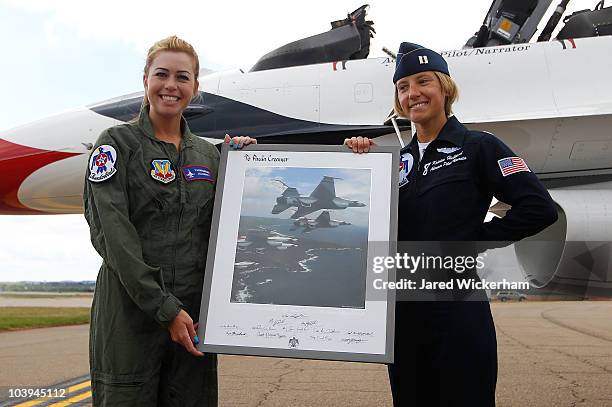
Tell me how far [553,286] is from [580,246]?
433 millimetres

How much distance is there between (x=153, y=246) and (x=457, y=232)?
126 centimetres

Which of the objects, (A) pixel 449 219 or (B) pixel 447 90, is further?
(B) pixel 447 90

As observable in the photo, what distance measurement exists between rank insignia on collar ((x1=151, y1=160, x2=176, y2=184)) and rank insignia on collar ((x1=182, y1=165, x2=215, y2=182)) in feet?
0.21

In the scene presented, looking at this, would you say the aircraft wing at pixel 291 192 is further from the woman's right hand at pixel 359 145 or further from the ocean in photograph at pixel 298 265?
the woman's right hand at pixel 359 145

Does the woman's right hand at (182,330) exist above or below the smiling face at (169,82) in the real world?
below

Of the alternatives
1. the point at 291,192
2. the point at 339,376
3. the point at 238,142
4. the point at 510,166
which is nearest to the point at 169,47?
the point at 238,142

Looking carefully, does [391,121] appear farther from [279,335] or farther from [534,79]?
[279,335]

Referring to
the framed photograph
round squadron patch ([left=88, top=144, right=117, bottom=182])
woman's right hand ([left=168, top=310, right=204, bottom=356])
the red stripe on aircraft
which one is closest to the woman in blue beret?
the framed photograph

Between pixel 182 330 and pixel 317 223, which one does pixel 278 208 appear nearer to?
pixel 317 223

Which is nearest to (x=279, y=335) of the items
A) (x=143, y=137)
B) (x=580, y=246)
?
(x=143, y=137)

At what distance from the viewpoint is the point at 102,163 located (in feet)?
6.85

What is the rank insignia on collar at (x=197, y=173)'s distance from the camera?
226cm

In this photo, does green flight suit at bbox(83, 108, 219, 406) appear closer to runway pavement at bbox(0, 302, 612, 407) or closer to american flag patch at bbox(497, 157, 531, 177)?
american flag patch at bbox(497, 157, 531, 177)

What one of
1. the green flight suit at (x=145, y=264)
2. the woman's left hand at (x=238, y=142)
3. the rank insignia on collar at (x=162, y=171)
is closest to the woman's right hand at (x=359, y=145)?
the woman's left hand at (x=238, y=142)
